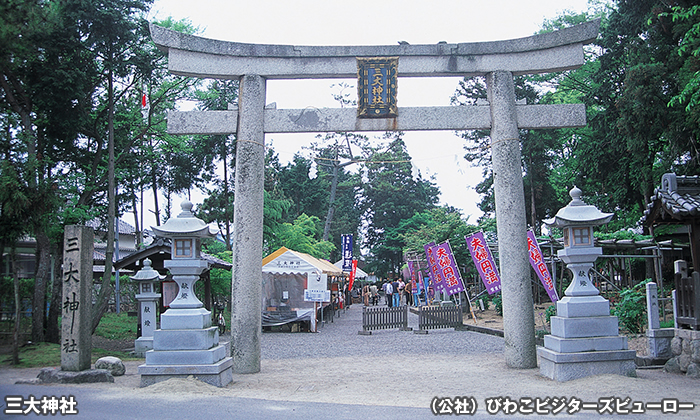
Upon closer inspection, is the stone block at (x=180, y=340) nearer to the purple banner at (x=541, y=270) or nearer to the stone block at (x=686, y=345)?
the stone block at (x=686, y=345)

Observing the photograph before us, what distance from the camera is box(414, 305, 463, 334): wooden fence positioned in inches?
706

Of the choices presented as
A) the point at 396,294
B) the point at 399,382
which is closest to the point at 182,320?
the point at 399,382

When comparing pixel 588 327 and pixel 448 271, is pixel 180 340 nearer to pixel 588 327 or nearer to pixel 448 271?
pixel 588 327

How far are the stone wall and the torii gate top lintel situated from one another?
5.14 meters

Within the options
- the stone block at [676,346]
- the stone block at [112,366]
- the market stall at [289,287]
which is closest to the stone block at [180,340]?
the stone block at [112,366]

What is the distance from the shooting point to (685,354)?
834 centimetres

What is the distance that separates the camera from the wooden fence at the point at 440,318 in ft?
58.8

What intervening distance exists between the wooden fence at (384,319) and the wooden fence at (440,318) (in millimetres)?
742

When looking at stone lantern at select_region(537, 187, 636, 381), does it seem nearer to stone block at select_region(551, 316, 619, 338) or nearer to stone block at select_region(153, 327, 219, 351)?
stone block at select_region(551, 316, 619, 338)

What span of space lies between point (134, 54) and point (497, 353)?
13.6 meters

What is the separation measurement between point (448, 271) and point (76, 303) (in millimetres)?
13195

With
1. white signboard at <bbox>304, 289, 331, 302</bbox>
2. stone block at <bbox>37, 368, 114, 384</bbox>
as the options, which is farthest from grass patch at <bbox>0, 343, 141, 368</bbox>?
white signboard at <bbox>304, 289, 331, 302</bbox>

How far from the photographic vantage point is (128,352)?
13492 mm

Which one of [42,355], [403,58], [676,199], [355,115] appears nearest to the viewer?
[676,199]
